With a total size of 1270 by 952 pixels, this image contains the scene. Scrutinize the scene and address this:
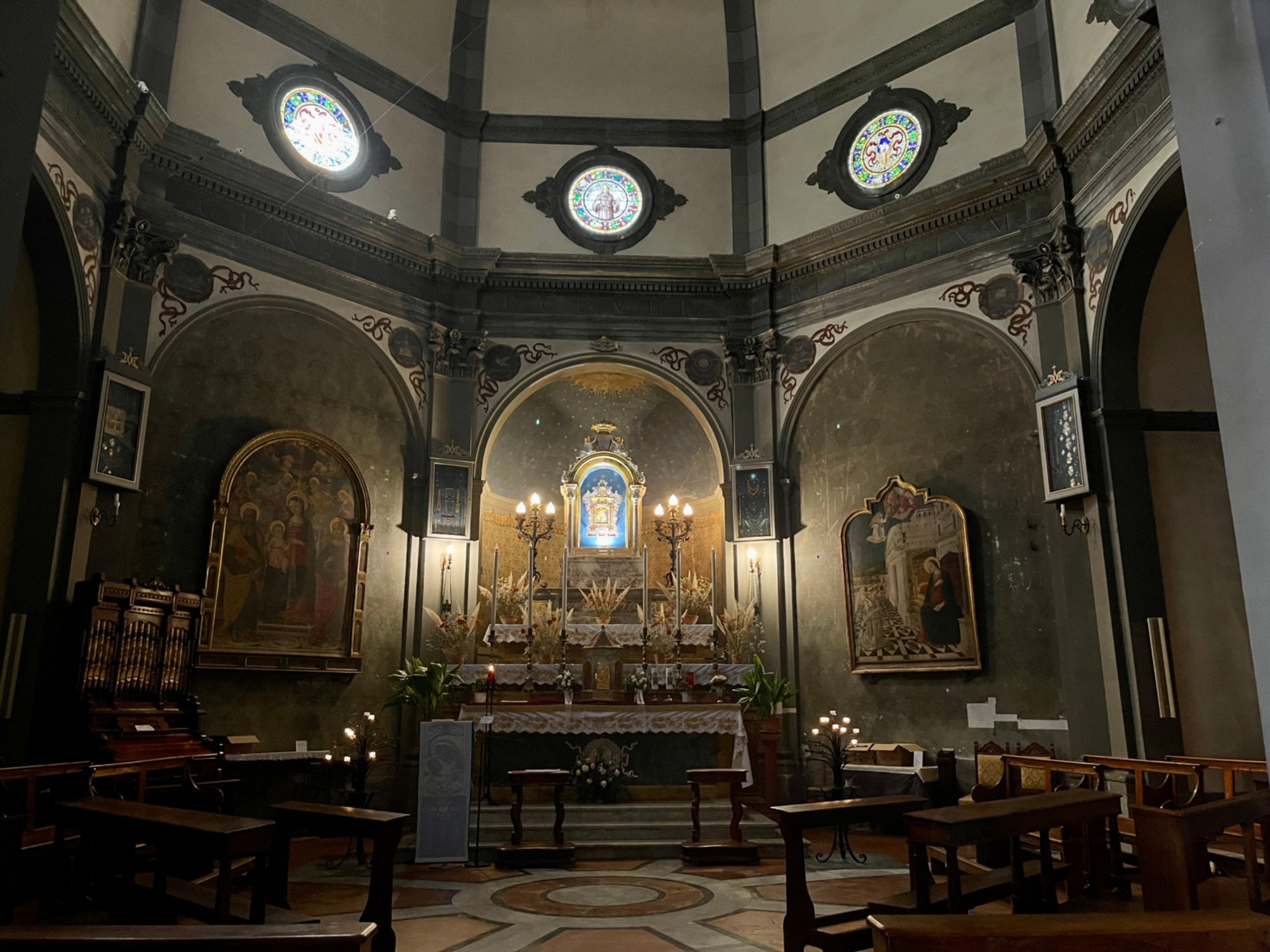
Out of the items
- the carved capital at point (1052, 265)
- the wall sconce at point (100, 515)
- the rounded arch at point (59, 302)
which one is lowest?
the wall sconce at point (100, 515)

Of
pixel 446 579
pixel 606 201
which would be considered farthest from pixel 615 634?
pixel 606 201

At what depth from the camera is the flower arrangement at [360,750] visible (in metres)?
10.2

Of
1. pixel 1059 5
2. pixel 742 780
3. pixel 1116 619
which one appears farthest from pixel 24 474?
pixel 1059 5

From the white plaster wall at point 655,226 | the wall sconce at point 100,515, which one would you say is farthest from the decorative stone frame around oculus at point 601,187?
the wall sconce at point 100,515

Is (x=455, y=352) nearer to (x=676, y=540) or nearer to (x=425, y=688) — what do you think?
(x=676, y=540)

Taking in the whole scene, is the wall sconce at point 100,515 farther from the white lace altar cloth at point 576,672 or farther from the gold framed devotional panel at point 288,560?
the white lace altar cloth at point 576,672

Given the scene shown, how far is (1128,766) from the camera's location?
7277 millimetres

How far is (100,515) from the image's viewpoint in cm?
1080

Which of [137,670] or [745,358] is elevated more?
[745,358]

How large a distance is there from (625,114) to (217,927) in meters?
15.9

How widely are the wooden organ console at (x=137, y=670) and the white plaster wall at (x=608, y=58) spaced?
10.5 metres

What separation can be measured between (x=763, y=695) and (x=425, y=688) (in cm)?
453

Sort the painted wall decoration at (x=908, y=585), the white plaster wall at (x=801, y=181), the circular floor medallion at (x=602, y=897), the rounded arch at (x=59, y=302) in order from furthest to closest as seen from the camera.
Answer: the white plaster wall at (x=801, y=181) < the painted wall decoration at (x=908, y=585) < the rounded arch at (x=59, y=302) < the circular floor medallion at (x=602, y=897)

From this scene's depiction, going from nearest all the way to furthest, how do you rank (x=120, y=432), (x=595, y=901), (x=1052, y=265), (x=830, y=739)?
(x=595, y=901) → (x=120, y=432) → (x=830, y=739) → (x=1052, y=265)
